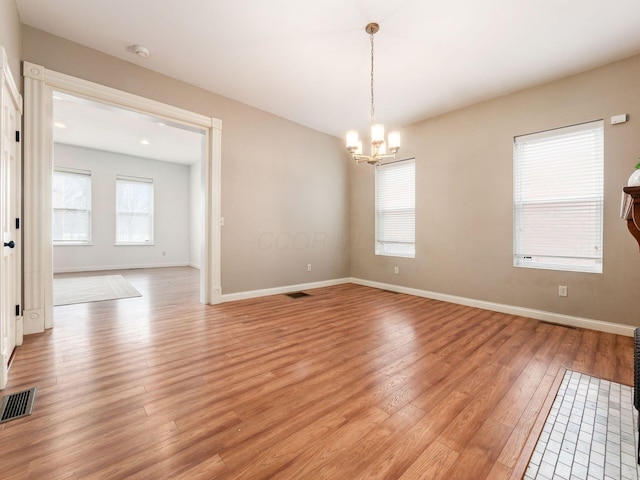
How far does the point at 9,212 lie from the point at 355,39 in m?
3.40

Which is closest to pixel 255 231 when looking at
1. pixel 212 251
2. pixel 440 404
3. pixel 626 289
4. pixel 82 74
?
pixel 212 251

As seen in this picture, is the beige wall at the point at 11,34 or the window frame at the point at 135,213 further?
the window frame at the point at 135,213

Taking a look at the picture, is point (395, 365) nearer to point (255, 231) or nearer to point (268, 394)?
point (268, 394)

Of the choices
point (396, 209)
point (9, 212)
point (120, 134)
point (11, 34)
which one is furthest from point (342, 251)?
point (120, 134)

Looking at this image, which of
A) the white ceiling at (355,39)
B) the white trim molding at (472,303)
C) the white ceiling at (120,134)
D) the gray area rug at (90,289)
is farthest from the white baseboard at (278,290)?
the white ceiling at (355,39)

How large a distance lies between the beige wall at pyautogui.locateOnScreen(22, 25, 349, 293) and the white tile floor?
372cm

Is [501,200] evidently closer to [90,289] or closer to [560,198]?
[560,198]

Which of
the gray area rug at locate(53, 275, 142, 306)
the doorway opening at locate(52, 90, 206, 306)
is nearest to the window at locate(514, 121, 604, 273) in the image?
the doorway opening at locate(52, 90, 206, 306)

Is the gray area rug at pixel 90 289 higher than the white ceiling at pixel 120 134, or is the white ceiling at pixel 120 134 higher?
the white ceiling at pixel 120 134

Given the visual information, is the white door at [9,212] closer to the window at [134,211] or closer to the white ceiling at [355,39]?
the white ceiling at [355,39]

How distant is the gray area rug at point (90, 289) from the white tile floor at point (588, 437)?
16.6ft

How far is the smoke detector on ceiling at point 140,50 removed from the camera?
9.68ft

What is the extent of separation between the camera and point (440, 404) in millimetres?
1699

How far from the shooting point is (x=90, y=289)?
4.78 meters
